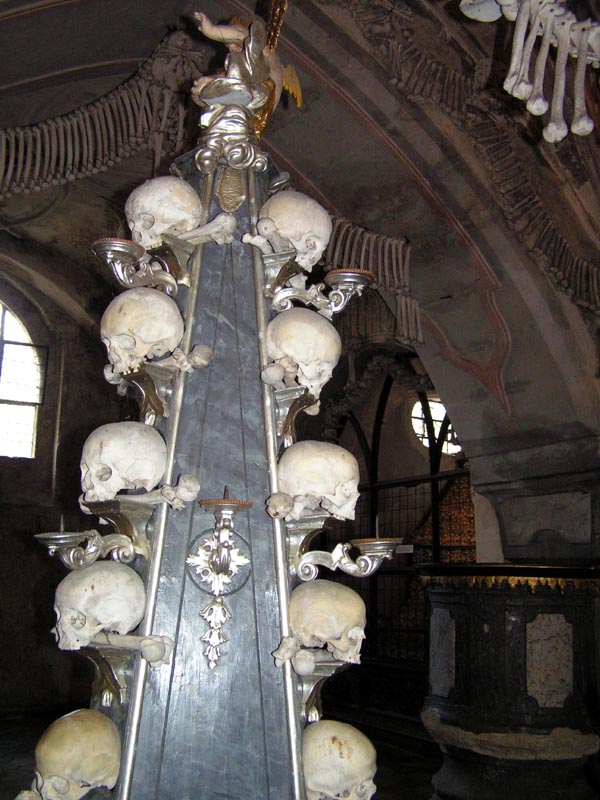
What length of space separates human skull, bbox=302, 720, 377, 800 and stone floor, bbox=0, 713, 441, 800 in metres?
3.25

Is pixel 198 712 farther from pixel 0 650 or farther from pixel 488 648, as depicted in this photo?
pixel 0 650

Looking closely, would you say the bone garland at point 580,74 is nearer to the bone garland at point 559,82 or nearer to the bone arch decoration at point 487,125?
the bone garland at point 559,82

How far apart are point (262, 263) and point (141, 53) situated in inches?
124

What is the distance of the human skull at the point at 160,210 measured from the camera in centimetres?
165

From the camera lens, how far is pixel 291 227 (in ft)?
5.62

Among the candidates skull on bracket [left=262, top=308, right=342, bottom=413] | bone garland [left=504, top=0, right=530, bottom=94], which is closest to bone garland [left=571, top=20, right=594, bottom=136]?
bone garland [left=504, top=0, right=530, bottom=94]

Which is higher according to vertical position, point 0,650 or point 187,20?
point 187,20

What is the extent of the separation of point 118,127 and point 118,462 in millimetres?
2740

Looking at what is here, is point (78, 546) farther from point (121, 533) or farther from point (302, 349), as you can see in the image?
point (302, 349)

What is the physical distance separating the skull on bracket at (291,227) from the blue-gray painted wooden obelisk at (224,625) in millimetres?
130

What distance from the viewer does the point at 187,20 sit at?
163 inches

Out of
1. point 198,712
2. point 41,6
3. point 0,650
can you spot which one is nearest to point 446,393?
point 41,6

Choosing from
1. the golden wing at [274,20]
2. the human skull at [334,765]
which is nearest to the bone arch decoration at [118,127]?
the golden wing at [274,20]

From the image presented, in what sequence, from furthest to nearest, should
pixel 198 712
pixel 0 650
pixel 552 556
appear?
pixel 0 650
pixel 552 556
pixel 198 712
